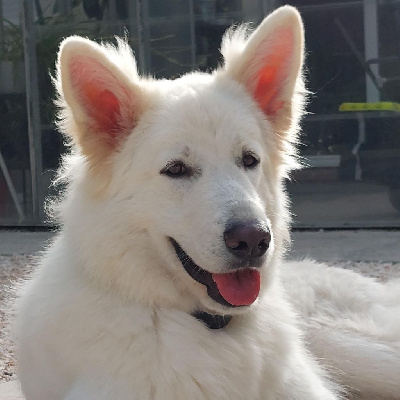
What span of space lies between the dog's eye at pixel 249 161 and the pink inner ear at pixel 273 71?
0.35m

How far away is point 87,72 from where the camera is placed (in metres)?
2.86

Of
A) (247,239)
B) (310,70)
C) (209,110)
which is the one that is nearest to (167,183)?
(209,110)

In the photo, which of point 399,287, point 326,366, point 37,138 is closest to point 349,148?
point 37,138

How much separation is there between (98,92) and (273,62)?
78 cm

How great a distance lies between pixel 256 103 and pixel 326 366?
4.63 feet

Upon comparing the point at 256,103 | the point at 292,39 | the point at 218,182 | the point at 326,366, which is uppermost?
the point at 292,39

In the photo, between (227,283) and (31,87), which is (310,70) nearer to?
(31,87)

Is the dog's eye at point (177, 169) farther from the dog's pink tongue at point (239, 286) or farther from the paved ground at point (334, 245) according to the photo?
the paved ground at point (334, 245)

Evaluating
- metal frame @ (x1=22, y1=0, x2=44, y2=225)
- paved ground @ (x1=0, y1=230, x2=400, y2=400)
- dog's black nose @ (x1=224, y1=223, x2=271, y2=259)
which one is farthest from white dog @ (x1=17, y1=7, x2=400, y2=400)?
metal frame @ (x1=22, y1=0, x2=44, y2=225)

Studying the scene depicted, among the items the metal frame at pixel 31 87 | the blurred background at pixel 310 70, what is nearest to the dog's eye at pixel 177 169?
the blurred background at pixel 310 70

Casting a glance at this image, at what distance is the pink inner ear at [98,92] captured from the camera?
2848 millimetres

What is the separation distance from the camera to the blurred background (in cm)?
843

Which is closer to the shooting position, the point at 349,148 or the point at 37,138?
the point at 349,148

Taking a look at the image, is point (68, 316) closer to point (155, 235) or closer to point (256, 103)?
point (155, 235)
